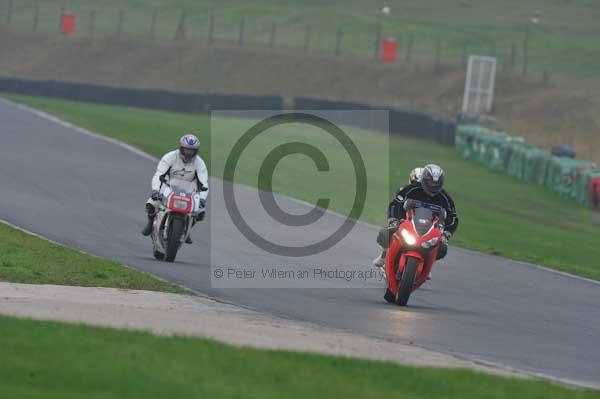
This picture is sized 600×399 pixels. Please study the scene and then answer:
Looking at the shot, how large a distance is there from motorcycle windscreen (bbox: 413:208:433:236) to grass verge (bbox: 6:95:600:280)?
6102 mm

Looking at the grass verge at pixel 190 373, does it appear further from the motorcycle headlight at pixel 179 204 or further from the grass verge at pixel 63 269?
the motorcycle headlight at pixel 179 204

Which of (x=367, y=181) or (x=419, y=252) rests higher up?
(x=419, y=252)

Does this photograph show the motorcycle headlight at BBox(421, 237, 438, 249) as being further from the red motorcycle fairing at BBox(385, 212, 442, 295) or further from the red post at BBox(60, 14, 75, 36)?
the red post at BBox(60, 14, 75, 36)

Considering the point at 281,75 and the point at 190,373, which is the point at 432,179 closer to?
the point at 190,373

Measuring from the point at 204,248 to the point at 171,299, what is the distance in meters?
5.27

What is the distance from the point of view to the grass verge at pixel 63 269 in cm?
1407

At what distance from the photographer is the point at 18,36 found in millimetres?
72812

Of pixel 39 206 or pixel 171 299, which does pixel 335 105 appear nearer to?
pixel 39 206

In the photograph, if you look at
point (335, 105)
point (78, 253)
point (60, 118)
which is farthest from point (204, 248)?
point (335, 105)

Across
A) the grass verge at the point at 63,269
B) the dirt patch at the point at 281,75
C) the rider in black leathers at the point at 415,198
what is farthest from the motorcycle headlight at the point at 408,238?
the dirt patch at the point at 281,75

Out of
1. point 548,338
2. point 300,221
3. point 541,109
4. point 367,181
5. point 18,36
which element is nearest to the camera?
point 548,338

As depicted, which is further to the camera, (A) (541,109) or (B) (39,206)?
(A) (541,109)

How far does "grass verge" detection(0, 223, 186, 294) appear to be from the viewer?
1407 cm

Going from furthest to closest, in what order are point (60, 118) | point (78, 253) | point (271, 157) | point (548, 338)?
point (60, 118), point (271, 157), point (78, 253), point (548, 338)
